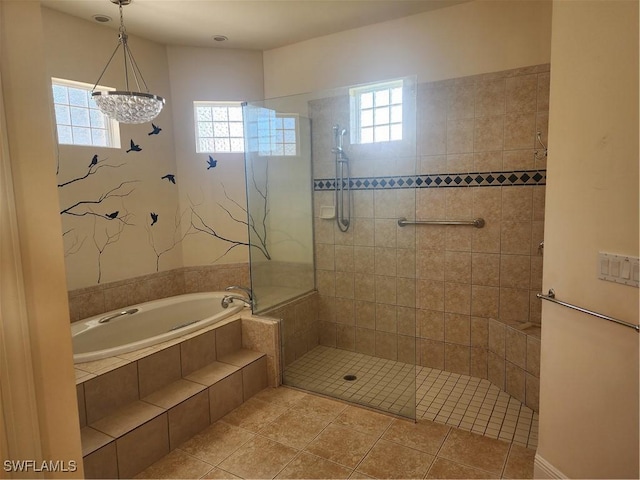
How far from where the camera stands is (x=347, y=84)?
3367mm

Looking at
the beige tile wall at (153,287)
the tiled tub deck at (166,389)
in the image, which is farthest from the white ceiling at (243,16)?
the tiled tub deck at (166,389)

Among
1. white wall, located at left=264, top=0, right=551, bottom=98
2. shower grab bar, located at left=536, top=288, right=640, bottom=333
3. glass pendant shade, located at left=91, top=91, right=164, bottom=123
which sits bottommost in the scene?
shower grab bar, located at left=536, top=288, right=640, bottom=333

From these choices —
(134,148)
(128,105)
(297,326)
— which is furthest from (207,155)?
(297,326)

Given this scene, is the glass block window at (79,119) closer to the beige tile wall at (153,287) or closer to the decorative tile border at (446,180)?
the beige tile wall at (153,287)

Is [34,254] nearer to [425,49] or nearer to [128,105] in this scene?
[128,105]

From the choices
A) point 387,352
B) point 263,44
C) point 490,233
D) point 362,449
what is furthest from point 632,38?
point 263,44

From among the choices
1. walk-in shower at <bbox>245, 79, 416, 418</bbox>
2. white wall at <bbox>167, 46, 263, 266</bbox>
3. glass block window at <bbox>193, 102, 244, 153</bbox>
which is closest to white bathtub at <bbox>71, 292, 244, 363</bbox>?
white wall at <bbox>167, 46, 263, 266</bbox>

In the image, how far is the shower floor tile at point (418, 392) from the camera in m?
2.39

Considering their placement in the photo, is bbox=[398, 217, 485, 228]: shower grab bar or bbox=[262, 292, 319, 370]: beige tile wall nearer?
bbox=[398, 217, 485, 228]: shower grab bar

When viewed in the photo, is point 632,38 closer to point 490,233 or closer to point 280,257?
point 490,233

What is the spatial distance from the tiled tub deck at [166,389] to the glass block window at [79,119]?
171 cm

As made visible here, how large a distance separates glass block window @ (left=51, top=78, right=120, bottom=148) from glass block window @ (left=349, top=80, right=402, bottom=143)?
1940mm

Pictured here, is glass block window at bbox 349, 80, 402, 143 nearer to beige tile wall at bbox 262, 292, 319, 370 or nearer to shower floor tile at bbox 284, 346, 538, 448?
beige tile wall at bbox 262, 292, 319, 370

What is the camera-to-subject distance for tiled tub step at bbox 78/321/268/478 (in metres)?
1.94
